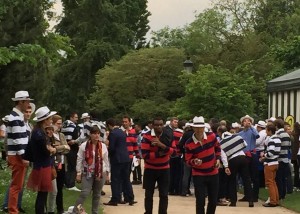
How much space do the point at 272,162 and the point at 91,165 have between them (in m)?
5.68

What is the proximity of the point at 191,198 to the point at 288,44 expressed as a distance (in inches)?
888

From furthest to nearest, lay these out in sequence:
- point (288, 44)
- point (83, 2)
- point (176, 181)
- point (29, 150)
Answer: point (83, 2) < point (288, 44) < point (176, 181) < point (29, 150)

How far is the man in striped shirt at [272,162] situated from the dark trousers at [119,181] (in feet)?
10.3

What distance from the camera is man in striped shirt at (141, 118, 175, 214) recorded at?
518 inches

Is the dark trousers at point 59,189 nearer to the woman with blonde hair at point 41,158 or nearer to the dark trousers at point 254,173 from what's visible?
the woman with blonde hair at point 41,158

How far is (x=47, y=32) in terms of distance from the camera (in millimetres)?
30422

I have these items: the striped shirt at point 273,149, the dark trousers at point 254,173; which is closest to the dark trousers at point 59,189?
the striped shirt at point 273,149

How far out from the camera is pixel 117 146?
16.0 meters

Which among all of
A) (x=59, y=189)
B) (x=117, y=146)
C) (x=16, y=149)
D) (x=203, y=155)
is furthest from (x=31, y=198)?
(x=203, y=155)

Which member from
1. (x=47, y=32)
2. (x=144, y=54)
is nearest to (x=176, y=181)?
(x=47, y=32)

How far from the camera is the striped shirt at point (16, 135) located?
1157 cm

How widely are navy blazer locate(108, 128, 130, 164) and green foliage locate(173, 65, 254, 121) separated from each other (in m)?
12.8

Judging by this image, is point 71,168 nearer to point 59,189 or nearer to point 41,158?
point 59,189

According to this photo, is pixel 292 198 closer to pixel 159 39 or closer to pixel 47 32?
pixel 47 32
